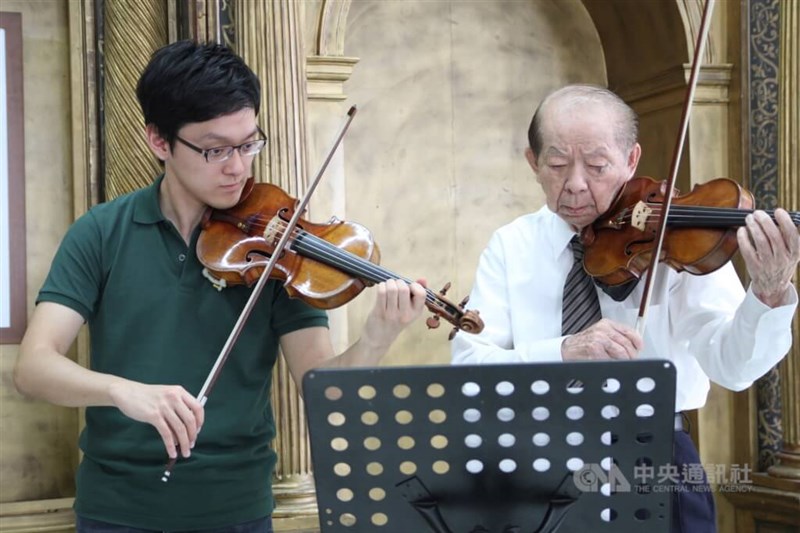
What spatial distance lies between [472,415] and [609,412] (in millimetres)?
200

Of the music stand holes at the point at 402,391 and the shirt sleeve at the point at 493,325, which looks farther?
the shirt sleeve at the point at 493,325

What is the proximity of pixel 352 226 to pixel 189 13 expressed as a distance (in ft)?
4.75

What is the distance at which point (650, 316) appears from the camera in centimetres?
223

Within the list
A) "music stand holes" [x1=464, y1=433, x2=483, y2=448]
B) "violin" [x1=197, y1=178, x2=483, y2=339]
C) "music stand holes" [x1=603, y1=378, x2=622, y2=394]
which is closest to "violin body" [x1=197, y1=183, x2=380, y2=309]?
"violin" [x1=197, y1=178, x2=483, y2=339]

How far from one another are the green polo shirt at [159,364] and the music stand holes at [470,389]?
26.4 inches

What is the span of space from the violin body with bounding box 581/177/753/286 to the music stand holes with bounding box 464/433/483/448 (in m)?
0.78

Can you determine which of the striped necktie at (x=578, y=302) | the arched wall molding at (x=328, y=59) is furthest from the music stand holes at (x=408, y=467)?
the arched wall molding at (x=328, y=59)

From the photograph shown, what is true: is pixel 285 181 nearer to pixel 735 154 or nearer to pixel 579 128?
pixel 579 128

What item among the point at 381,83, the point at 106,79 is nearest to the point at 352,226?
the point at 106,79

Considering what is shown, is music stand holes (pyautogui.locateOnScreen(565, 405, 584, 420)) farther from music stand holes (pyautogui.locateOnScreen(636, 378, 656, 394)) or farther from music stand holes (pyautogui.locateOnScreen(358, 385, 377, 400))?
music stand holes (pyautogui.locateOnScreen(358, 385, 377, 400))

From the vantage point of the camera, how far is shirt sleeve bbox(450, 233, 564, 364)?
2.23 metres

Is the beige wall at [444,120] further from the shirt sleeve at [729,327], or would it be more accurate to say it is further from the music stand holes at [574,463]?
the music stand holes at [574,463]

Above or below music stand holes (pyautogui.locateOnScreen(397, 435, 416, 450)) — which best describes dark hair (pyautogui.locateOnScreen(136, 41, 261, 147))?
above

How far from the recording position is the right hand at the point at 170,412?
5.81 feet
